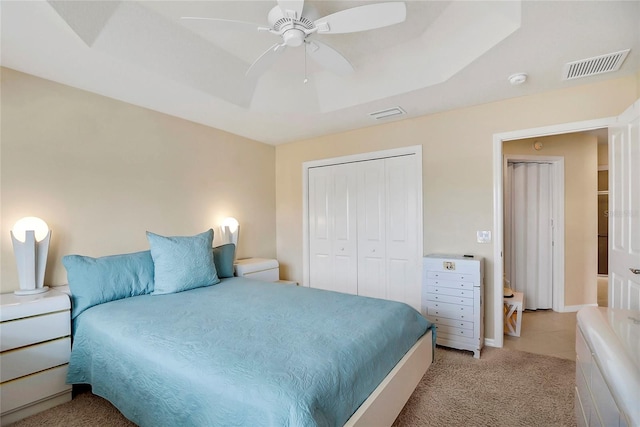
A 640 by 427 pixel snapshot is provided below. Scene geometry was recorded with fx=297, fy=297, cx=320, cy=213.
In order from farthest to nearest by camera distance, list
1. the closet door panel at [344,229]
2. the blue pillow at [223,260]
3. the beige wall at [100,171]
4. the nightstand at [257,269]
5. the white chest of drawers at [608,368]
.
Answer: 1. the closet door panel at [344,229]
2. the nightstand at [257,269]
3. the blue pillow at [223,260]
4. the beige wall at [100,171]
5. the white chest of drawers at [608,368]

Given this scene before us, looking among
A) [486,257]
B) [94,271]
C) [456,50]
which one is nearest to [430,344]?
[486,257]

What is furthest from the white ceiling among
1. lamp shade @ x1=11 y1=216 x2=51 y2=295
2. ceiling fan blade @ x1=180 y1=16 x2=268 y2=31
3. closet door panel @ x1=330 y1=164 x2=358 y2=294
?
lamp shade @ x1=11 y1=216 x2=51 y2=295

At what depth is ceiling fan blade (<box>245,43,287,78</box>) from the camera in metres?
1.84

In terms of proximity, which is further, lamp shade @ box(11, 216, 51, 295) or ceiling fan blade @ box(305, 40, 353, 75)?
lamp shade @ box(11, 216, 51, 295)

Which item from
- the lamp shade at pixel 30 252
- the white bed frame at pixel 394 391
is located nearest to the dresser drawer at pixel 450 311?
the white bed frame at pixel 394 391

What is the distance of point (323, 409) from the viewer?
118cm

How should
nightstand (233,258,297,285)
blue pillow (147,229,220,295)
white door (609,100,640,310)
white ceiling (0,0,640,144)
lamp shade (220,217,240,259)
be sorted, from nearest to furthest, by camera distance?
white ceiling (0,0,640,144) → white door (609,100,640,310) → blue pillow (147,229,220,295) → nightstand (233,258,297,285) → lamp shade (220,217,240,259)

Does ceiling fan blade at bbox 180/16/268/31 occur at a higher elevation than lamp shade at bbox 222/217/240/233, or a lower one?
higher

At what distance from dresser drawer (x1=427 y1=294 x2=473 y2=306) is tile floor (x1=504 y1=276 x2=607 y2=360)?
704 millimetres

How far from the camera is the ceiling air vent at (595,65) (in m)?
2.10

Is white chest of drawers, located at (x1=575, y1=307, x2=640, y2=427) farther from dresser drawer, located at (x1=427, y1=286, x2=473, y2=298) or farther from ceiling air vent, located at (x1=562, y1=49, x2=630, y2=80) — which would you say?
ceiling air vent, located at (x1=562, y1=49, x2=630, y2=80)

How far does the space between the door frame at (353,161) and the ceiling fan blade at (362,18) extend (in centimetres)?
193

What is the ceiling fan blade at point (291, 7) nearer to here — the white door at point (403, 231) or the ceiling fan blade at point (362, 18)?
the ceiling fan blade at point (362, 18)

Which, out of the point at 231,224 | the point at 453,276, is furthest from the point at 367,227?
the point at 231,224
